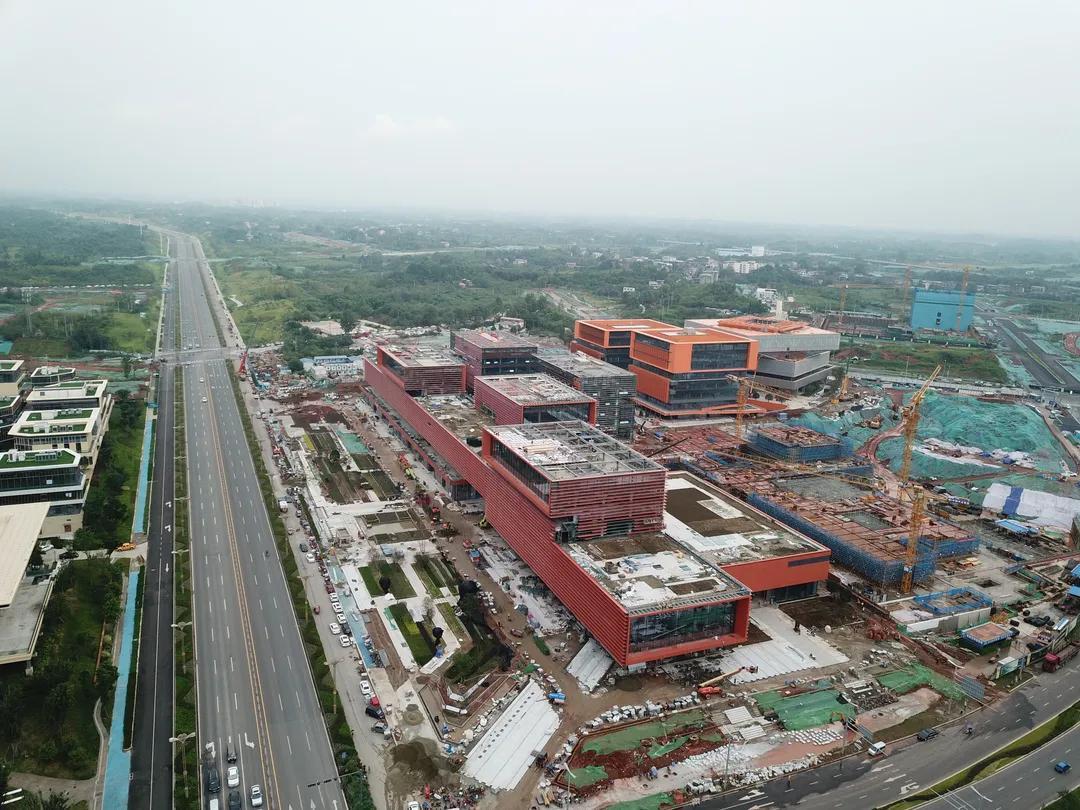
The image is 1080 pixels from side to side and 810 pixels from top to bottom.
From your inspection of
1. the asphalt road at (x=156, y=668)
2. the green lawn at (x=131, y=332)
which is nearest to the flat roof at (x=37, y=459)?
the asphalt road at (x=156, y=668)

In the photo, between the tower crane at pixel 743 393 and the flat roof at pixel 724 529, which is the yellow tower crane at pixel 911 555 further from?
the tower crane at pixel 743 393

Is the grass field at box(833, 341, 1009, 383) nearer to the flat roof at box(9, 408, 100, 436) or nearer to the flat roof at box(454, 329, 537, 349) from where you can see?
the flat roof at box(454, 329, 537, 349)

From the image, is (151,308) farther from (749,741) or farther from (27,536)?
(749,741)

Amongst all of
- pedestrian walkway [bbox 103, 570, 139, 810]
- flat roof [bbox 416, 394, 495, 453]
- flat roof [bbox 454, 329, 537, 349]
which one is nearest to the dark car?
pedestrian walkway [bbox 103, 570, 139, 810]

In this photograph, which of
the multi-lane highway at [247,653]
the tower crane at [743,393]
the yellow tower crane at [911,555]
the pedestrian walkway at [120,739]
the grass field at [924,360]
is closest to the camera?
the pedestrian walkway at [120,739]

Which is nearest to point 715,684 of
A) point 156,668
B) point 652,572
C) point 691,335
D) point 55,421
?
point 652,572

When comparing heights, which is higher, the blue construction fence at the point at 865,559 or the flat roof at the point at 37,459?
the flat roof at the point at 37,459
